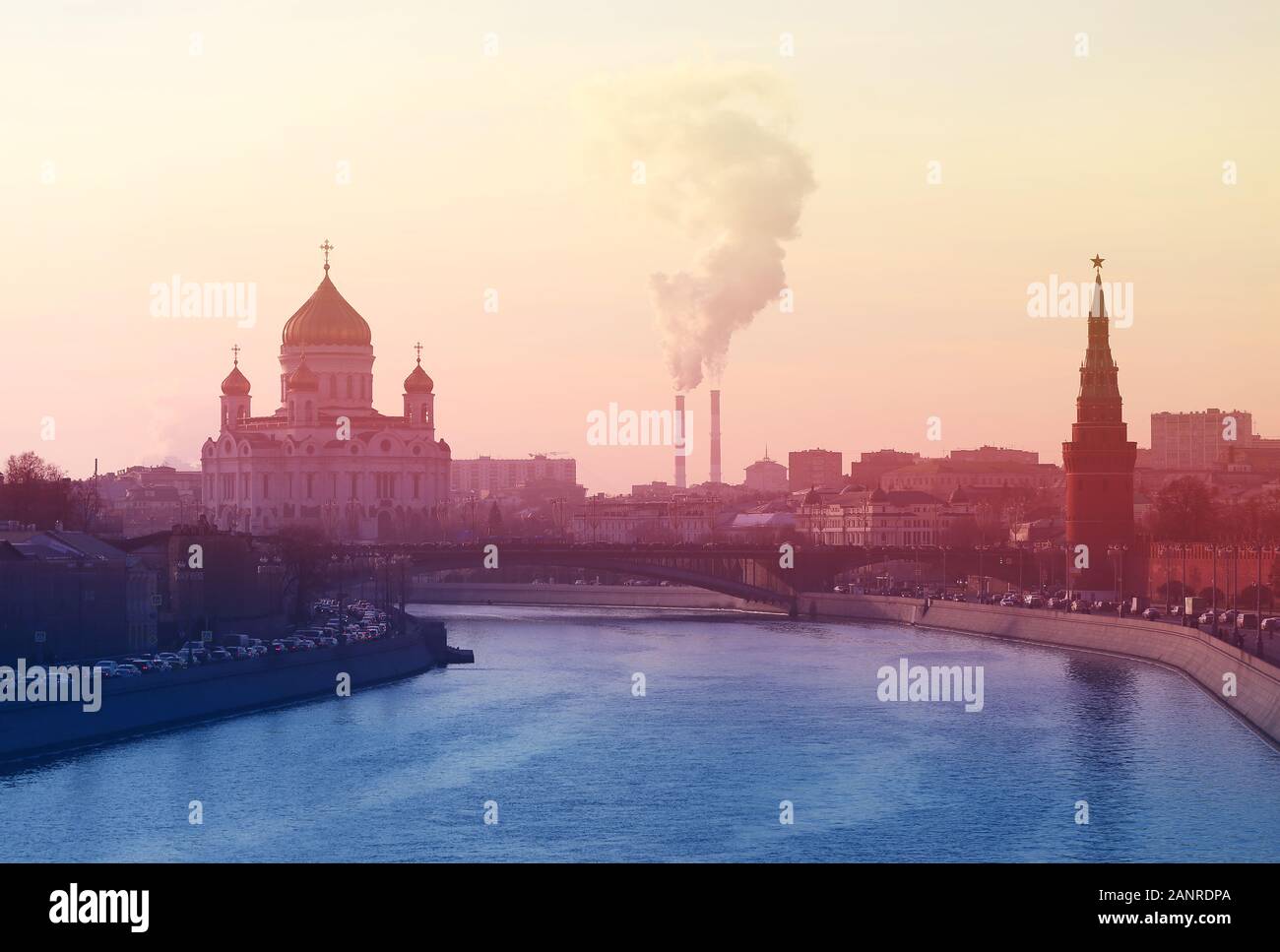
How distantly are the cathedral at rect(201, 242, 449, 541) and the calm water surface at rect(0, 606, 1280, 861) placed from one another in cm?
5508

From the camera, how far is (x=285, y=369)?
98.8 metres

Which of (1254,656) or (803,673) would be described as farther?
(803,673)

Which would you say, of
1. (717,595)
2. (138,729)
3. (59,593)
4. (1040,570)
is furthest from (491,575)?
(138,729)

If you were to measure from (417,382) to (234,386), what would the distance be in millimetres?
9124

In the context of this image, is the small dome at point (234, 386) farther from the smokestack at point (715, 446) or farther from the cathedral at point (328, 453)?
the smokestack at point (715, 446)

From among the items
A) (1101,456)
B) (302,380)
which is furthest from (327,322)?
(1101,456)

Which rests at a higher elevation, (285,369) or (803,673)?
(285,369)

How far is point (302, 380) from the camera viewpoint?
311ft

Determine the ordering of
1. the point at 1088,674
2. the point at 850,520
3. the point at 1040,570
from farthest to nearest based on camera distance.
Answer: the point at 850,520, the point at 1040,570, the point at 1088,674

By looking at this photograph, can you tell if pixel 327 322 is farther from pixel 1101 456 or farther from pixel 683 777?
pixel 683 777

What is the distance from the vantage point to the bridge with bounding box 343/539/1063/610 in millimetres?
65062

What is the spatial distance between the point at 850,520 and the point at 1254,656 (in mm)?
75948

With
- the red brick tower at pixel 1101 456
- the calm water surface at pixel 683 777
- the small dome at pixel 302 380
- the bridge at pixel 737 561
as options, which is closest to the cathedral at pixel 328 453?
the small dome at pixel 302 380
